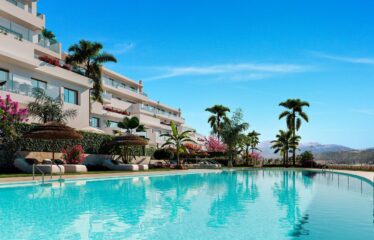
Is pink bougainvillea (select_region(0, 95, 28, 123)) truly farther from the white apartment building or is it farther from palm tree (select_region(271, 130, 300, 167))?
palm tree (select_region(271, 130, 300, 167))

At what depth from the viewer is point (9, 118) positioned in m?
22.6

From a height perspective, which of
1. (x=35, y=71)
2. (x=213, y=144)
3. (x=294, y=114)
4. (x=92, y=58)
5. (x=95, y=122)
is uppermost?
(x=92, y=58)

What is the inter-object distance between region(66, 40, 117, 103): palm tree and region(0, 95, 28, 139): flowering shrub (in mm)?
13687

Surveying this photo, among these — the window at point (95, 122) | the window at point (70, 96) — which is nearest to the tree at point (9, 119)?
the window at point (70, 96)

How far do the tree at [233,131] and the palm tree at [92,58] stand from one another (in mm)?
18174

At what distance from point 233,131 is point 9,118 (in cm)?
3091

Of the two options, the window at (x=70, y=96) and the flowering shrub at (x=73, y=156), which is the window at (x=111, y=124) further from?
the flowering shrub at (x=73, y=156)

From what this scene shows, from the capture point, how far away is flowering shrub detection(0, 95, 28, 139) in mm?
21875

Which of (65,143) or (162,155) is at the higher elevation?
(65,143)

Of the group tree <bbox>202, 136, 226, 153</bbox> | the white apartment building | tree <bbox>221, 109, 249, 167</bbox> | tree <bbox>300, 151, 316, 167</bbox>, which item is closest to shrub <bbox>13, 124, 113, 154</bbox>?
the white apartment building

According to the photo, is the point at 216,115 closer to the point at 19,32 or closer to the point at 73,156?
the point at 19,32

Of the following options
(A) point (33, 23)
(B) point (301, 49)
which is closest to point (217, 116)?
(A) point (33, 23)

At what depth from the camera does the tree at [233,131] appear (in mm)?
47812

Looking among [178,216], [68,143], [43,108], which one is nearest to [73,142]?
[68,143]
